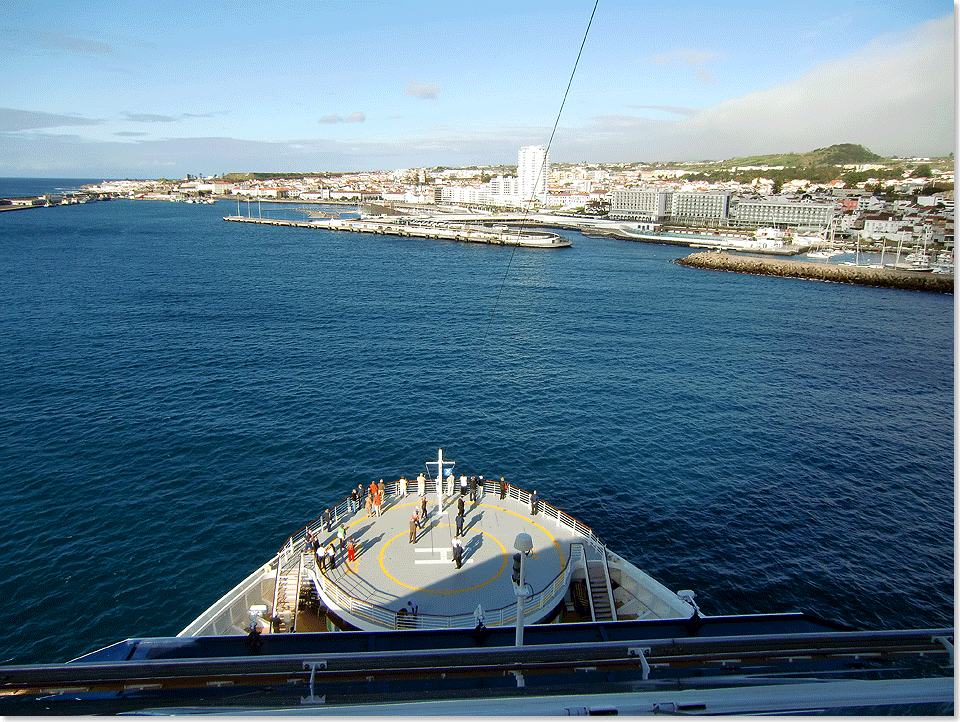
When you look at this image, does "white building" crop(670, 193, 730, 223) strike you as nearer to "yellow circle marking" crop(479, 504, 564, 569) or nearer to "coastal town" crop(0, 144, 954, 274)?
"coastal town" crop(0, 144, 954, 274)

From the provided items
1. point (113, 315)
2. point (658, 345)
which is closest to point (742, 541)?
point (658, 345)

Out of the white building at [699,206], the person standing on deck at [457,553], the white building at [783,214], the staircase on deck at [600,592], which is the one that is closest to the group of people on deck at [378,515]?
the person standing on deck at [457,553]

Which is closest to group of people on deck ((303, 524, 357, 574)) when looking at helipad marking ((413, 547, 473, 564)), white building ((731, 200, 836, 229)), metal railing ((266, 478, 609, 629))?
metal railing ((266, 478, 609, 629))

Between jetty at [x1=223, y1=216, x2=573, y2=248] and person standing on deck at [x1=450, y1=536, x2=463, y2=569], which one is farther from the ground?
person standing on deck at [x1=450, y1=536, x2=463, y2=569]

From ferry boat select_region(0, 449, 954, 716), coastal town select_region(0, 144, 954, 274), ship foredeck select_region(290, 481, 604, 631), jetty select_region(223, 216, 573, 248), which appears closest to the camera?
ferry boat select_region(0, 449, 954, 716)

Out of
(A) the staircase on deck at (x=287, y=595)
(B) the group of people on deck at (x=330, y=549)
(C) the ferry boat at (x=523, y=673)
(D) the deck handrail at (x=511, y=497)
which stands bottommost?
(A) the staircase on deck at (x=287, y=595)

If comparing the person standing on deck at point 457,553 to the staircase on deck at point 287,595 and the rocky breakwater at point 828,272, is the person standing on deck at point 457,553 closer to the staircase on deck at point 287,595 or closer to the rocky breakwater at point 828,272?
the staircase on deck at point 287,595

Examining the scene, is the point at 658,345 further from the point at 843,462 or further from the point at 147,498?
the point at 147,498
